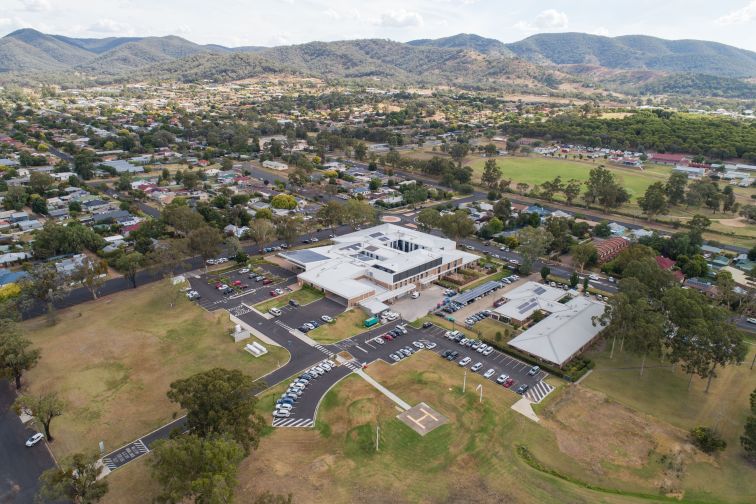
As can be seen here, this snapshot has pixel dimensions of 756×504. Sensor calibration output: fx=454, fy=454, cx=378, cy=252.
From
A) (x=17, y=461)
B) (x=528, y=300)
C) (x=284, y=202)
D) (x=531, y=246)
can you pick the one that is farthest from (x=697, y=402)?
(x=284, y=202)

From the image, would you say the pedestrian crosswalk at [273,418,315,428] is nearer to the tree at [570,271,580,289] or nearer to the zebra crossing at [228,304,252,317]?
the zebra crossing at [228,304,252,317]

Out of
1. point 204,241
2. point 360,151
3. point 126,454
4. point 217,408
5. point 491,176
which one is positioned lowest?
point 126,454

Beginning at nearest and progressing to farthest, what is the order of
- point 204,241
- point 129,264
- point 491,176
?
point 129,264
point 204,241
point 491,176

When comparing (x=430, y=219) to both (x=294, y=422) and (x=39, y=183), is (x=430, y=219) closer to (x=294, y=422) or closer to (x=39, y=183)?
(x=294, y=422)

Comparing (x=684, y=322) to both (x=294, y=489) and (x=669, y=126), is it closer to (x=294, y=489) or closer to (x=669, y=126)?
(x=294, y=489)

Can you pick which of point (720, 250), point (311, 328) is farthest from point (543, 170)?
point (311, 328)
